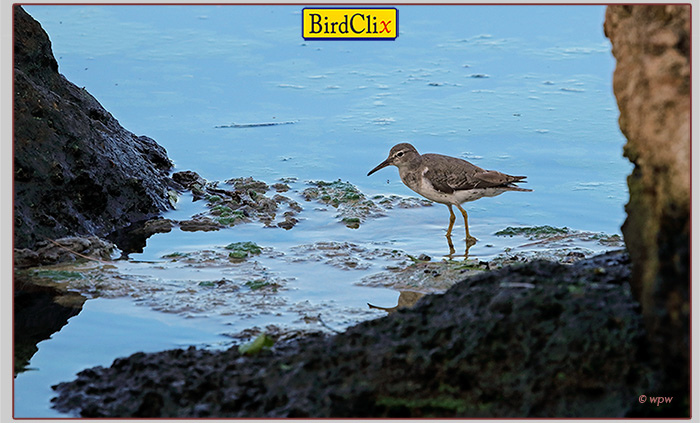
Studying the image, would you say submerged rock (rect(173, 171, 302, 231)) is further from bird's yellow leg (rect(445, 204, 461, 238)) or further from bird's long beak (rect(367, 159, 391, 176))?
bird's yellow leg (rect(445, 204, 461, 238))

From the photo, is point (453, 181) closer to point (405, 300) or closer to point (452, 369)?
point (405, 300)

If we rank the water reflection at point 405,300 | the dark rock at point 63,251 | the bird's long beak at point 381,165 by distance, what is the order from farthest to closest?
the bird's long beak at point 381,165 → the dark rock at point 63,251 → the water reflection at point 405,300

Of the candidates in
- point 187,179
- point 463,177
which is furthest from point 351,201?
point 187,179

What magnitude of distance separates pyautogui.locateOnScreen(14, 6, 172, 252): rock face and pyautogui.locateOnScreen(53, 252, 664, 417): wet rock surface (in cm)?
276

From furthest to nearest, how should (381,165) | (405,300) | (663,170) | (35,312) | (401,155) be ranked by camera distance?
1. (381,165)
2. (401,155)
3. (405,300)
4. (35,312)
5. (663,170)

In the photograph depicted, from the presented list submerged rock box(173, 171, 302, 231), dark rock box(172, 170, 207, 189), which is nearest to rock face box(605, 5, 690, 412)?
submerged rock box(173, 171, 302, 231)

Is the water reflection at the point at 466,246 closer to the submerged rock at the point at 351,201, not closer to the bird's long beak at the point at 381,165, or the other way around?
the submerged rock at the point at 351,201

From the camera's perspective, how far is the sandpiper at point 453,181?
8258 millimetres

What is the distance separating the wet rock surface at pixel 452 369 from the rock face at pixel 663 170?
0.28m

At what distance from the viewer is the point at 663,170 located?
353cm

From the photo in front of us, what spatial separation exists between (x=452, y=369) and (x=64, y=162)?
464cm

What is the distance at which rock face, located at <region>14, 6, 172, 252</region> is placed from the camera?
705cm


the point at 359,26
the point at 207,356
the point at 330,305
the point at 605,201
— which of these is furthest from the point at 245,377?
the point at 605,201

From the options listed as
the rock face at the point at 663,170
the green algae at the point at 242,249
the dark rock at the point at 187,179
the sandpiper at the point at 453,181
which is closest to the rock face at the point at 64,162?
the dark rock at the point at 187,179
